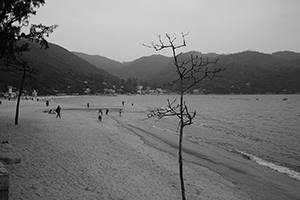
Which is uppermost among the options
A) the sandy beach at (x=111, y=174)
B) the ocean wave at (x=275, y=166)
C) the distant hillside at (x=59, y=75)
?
the distant hillside at (x=59, y=75)

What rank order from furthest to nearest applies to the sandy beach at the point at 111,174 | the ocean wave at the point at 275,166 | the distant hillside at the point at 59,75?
1. the distant hillside at the point at 59,75
2. the ocean wave at the point at 275,166
3. the sandy beach at the point at 111,174

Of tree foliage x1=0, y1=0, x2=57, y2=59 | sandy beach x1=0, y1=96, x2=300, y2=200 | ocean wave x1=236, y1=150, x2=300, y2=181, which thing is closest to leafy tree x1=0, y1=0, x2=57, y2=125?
tree foliage x1=0, y1=0, x2=57, y2=59

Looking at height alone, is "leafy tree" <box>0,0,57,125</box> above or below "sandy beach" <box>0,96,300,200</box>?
above

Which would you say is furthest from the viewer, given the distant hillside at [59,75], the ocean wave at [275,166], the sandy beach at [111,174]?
the distant hillside at [59,75]

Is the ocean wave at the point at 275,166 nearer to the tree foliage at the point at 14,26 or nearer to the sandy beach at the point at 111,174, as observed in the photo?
the sandy beach at the point at 111,174

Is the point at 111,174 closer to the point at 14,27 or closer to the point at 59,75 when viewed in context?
the point at 14,27

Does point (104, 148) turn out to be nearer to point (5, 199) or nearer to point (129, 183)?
point (129, 183)

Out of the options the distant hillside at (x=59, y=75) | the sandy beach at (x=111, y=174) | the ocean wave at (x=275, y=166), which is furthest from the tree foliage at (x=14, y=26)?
the distant hillside at (x=59, y=75)

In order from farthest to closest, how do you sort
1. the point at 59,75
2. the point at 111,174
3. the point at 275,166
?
the point at 59,75 → the point at 275,166 → the point at 111,174

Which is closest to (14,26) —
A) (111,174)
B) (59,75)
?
(111,174)

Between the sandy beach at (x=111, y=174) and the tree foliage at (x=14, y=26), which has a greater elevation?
the tree foliage at (x=14, y=26)

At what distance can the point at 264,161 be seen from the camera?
Result: 14219 millimetres

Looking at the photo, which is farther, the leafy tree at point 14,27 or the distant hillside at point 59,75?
the distant hillside at point 59,75

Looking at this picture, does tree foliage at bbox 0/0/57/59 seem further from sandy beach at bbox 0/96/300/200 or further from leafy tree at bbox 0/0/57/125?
sandy beach at bbox 0/96/300/200
